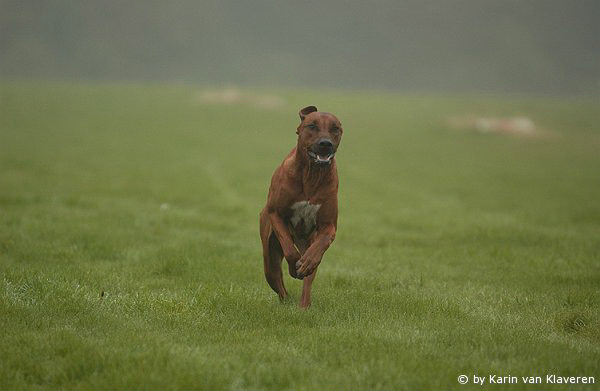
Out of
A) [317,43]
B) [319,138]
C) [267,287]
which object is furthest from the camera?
[317,43]

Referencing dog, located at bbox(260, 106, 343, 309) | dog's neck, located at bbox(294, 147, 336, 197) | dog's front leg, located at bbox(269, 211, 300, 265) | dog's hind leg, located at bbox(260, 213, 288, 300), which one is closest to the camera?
dog, located at bbox(260, 106, 343, 309)

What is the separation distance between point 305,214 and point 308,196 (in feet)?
0.83

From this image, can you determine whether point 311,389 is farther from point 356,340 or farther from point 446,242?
point 446,242

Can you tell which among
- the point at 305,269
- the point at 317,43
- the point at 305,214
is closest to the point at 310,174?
the point at 305,214

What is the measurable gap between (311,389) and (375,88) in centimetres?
13500

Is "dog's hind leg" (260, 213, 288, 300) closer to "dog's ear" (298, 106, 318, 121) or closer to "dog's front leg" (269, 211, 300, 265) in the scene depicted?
"dog's front leg" (269, 211, 300, 265)

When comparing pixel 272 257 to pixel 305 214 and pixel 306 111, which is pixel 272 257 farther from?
pixel 306 111

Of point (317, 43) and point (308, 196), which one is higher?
point (317, 43)

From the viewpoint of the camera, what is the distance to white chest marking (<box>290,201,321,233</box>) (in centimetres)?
820

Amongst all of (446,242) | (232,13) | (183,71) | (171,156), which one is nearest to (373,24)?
(232,13)

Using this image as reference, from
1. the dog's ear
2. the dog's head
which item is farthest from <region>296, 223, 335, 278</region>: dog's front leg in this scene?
the dog's ear

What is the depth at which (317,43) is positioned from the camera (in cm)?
16912

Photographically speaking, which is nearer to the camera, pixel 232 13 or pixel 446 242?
Result: pixel 446 242

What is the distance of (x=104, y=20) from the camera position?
161625 millimetres
